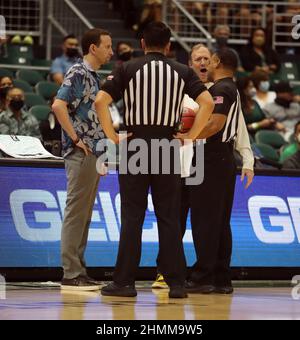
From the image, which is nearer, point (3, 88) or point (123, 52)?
point (3, 88)

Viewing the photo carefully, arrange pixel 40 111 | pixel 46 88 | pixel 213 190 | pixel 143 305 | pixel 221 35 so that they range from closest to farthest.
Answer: pixel 143 305
pixel 213 190
pixel 40 111
pixel 46 88
pixel 221 35

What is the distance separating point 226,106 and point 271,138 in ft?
21.9

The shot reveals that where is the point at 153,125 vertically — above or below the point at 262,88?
above

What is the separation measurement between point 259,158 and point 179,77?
12.8ft

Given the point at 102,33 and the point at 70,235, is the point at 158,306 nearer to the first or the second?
the point at 70,235

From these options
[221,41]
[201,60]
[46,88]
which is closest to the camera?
[201,60]

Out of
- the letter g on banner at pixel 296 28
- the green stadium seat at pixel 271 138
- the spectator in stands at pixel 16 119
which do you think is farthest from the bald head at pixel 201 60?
the letter g on banner at pixel 296 28

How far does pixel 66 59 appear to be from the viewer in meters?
15.5

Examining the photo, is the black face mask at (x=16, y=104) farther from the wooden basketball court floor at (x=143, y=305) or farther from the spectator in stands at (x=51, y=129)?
the wooden basketball court floor at (x=143, y=305)

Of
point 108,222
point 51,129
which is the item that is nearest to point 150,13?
point 51,129

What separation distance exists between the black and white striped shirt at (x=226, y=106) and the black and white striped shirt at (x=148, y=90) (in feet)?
2.07

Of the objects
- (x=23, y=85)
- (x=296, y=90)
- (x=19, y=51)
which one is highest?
(x=19, y=51)

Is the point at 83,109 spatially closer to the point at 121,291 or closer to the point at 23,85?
the point at 121,291

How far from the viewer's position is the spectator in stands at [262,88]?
16500 millimetres
